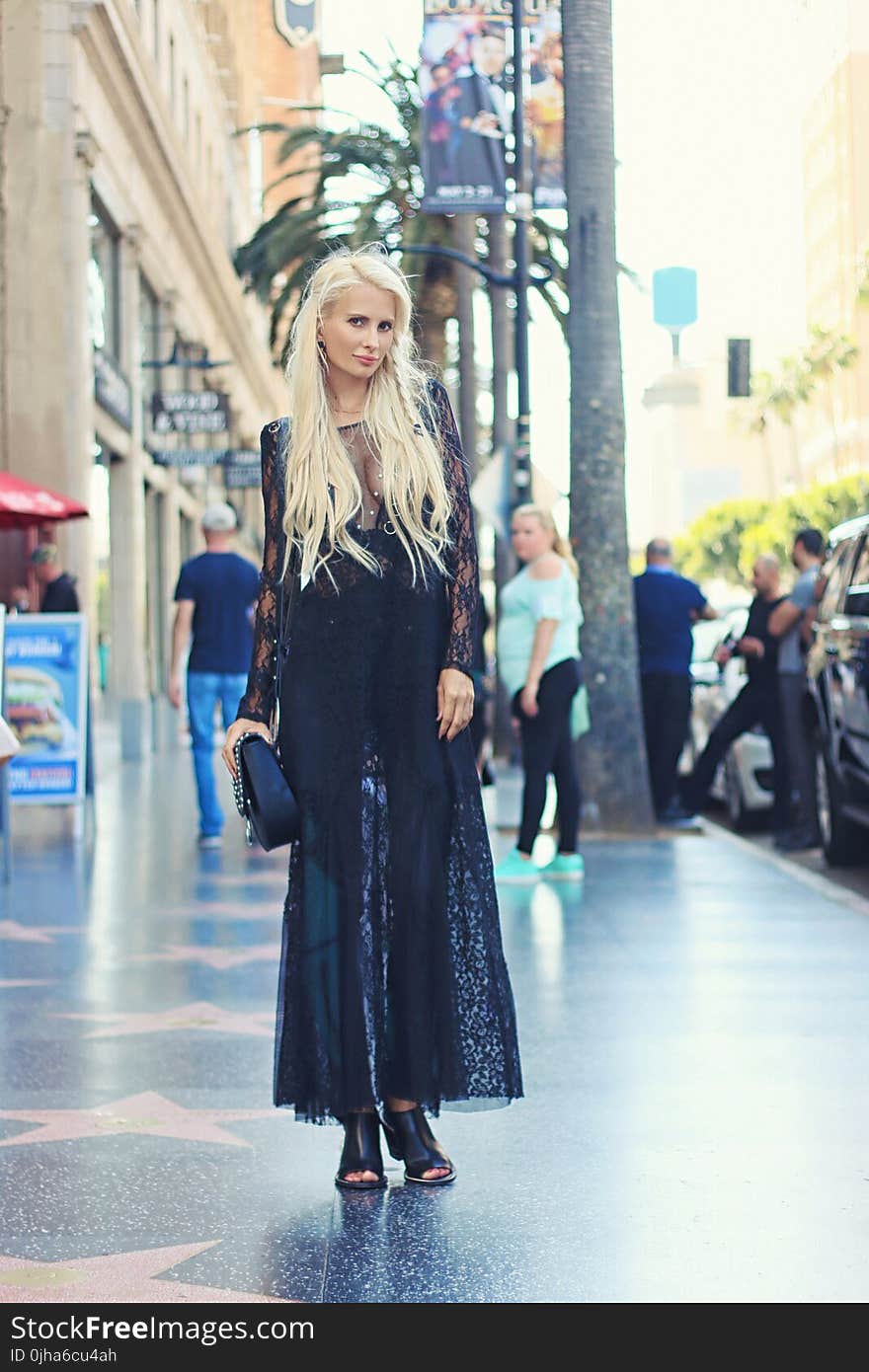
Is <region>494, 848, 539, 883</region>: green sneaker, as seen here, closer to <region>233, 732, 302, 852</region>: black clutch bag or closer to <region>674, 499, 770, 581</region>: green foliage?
<region>233, 732, 302, 852</region>: black clutch bag

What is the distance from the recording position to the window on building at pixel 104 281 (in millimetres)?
22016

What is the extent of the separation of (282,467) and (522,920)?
469 centimetres

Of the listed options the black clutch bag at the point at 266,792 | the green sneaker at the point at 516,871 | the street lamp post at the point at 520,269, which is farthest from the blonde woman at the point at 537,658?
the street lamp post at the point at 520,269

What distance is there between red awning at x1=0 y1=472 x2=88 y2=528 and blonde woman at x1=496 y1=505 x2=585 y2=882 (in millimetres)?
3967

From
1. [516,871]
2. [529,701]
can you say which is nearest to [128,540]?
[516,871]

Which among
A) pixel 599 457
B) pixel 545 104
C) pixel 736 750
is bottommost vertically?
pixel 736 750

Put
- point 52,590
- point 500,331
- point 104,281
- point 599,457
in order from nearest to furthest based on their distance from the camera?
point 599,457 < point 52,590 < point 104,281 < point 500,331

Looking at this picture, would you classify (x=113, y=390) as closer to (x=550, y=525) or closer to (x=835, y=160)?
(x=835, y=160)

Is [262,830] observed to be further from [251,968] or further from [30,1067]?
[251,968]

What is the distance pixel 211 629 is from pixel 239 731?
8058 mm

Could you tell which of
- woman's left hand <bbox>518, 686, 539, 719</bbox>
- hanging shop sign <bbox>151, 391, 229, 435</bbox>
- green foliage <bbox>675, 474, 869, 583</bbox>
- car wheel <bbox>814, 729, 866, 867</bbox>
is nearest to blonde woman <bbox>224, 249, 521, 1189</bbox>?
woman's left hand <bbox>518, 686, 539, 719</bbox>

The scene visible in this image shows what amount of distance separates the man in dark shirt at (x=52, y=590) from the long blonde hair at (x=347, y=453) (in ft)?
37.9

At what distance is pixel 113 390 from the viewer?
22.6 meters
